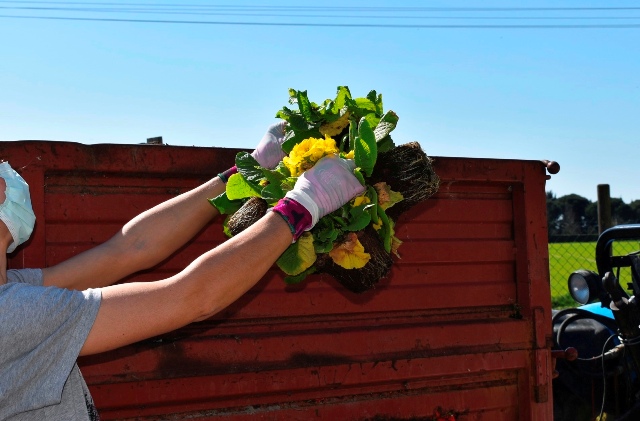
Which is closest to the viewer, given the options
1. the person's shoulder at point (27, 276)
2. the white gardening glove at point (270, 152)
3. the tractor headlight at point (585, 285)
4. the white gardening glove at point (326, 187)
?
the white gardening glove at point (326, 187)

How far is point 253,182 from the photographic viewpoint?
7.93ft

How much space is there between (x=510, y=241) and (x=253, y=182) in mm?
1378

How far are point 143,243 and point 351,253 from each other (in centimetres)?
69

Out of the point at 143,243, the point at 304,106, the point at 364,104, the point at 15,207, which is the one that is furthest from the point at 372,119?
the point at 15,207

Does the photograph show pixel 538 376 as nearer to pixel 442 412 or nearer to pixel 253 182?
pixel 442 412

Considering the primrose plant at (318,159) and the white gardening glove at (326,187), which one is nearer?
the white gardening glove at (326,187)

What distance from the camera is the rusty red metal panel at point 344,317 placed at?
2576 mm

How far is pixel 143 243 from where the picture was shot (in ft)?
8.00

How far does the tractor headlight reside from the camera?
4297 mm

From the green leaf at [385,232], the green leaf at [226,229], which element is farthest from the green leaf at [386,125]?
the green leaf at [226,229]

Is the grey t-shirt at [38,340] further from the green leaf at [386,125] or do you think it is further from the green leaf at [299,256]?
the green leaf at [386,125]

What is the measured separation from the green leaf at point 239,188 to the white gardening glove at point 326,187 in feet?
1.17

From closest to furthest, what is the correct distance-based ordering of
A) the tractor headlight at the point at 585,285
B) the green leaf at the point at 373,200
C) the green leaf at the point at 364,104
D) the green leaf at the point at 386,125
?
the green leaf at the point at 373,200, the green leaf at the point at 386,125, the green leaf at the point at 364,104, the tractor headlight at the point at 585,285

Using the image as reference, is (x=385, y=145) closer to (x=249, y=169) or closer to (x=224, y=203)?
(x=249, y=169)
